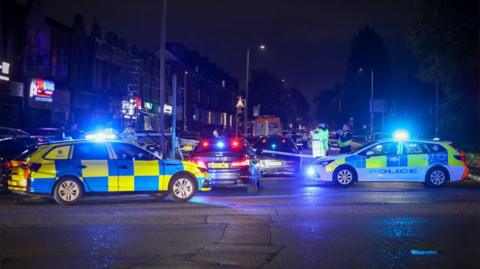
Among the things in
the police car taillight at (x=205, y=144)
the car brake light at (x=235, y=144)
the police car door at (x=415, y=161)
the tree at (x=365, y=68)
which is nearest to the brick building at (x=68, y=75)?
the police car taillight at (x=205, y=144)

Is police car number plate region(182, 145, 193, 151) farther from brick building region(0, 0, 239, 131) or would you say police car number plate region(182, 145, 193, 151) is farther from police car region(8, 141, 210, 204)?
police car region(8, 141, 210, 204)

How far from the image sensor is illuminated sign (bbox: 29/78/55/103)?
35.3 metres

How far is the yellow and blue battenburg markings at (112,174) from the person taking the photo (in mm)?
13586

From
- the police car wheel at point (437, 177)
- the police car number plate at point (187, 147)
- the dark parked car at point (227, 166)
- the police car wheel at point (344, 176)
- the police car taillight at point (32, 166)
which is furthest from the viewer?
the police car number plate at point (187, 147)

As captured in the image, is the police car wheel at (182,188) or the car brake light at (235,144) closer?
the police car wheel at (182,188)

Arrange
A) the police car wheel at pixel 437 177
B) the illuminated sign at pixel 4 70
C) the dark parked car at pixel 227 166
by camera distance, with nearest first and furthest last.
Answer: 1. the dark parked car at pixel 227 166
2. the police car wheel at pixel 437 177
3. the illuminated sign at pixel 4 70

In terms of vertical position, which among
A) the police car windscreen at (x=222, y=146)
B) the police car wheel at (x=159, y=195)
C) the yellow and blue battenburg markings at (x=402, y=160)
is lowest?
the police car wheel at (x=159, y=195)

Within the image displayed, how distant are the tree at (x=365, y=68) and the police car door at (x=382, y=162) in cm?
7903

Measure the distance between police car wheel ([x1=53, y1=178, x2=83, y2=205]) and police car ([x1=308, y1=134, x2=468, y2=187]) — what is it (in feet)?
24.0

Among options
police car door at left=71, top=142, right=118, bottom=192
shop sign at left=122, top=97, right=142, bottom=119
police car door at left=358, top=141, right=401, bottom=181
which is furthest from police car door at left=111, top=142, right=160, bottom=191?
shop sign at left=122, top=97, right=142, bottom=119

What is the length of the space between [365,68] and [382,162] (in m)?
81.5

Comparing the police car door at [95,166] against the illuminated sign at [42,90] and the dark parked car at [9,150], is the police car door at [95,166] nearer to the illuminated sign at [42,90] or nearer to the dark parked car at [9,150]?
the dark parked car at [9,150]

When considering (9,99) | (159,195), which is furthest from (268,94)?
(159,195)

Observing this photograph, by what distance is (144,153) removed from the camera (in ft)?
46.7
